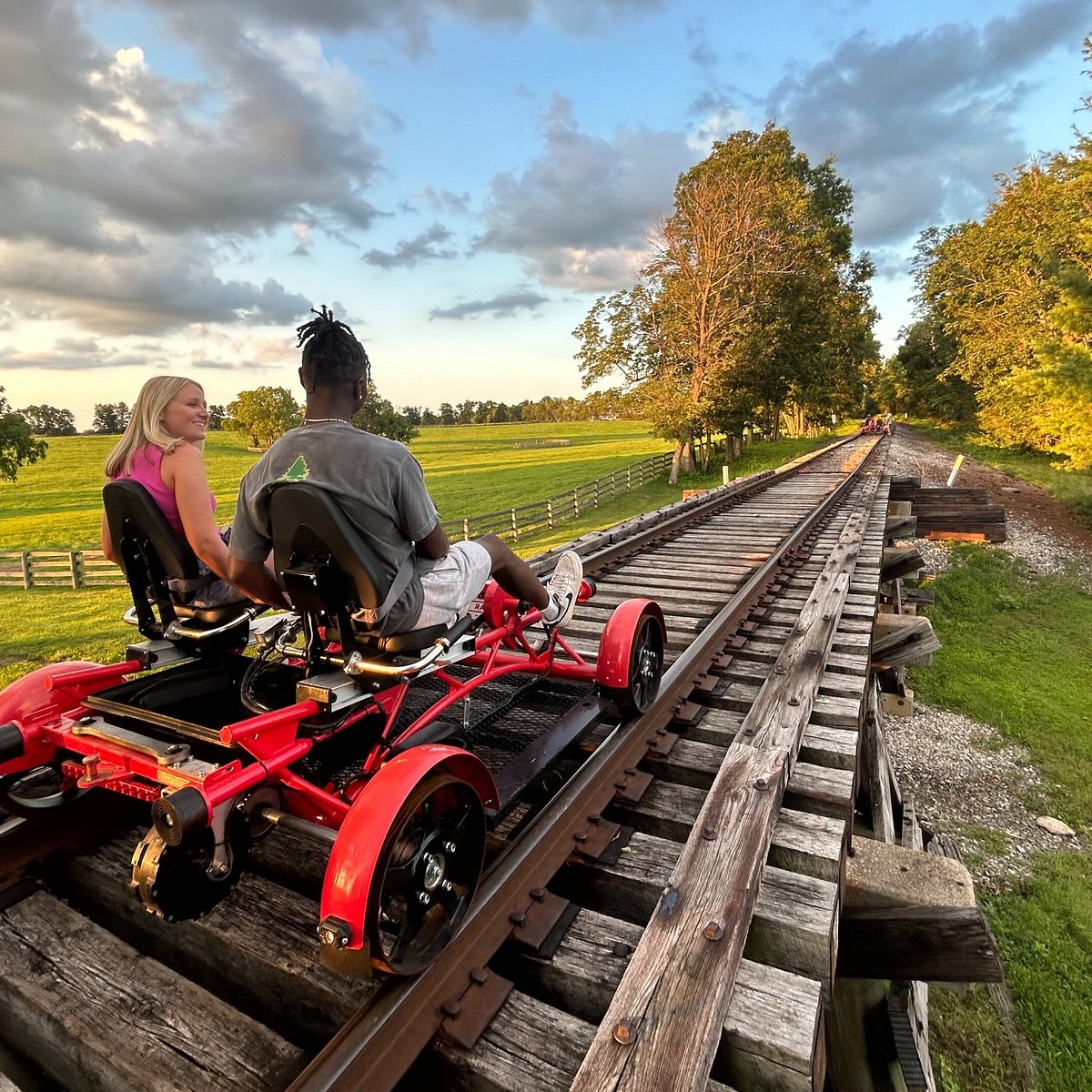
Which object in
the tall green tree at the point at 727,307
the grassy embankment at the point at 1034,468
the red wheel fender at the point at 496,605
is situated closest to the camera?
the red wheel fender at the point at 496,605

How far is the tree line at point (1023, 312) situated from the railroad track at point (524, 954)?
72.4ft

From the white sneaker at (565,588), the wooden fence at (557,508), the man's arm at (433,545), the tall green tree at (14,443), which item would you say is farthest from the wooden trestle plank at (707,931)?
the tall green tree at (14,443)

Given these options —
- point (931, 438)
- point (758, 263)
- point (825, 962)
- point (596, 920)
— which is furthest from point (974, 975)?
point (931, 438)

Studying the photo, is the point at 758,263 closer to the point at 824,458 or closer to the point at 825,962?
the point at 824,458

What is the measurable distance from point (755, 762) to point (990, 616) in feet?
44.7

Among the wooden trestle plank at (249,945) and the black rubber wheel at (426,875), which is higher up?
the black rubber wheel at (426,875)

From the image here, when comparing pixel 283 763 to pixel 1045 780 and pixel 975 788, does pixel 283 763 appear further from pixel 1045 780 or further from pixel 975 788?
pixel 1045 780

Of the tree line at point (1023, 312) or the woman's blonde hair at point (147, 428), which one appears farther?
the tree line at point (1023, 312)

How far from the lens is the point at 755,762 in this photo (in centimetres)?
291

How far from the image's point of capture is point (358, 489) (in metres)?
2.23

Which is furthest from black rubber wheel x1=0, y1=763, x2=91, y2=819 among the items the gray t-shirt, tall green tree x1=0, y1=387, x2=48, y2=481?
tall green tree x1=0, y1=387, x2=48, y2=481

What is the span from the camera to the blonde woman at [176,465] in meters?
2.63

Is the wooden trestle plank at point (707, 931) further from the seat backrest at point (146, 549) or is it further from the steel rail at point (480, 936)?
the seat backrest at point (146, 549)

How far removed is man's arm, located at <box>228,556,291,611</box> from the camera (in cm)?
256
